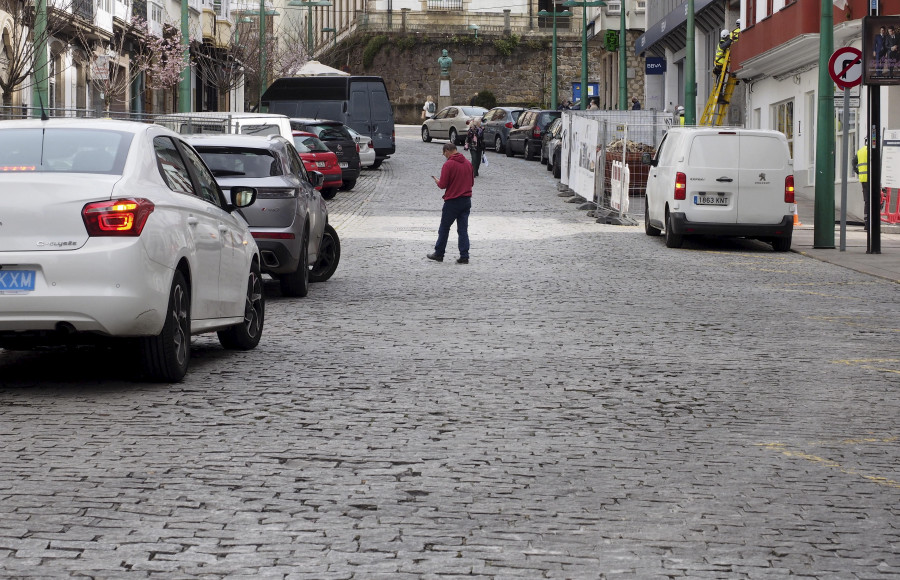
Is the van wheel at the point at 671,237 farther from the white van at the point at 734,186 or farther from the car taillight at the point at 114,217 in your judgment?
the car taillight at the point at 114,217

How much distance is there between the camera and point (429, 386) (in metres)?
8.97

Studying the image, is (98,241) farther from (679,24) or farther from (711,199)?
(679,24)

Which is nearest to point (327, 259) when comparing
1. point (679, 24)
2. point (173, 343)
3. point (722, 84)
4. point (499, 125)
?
point (173, 343)

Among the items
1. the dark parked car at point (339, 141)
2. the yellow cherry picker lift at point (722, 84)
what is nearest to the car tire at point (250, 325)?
the dark parked car at point (339, 141)

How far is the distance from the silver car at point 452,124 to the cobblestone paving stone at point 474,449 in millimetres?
42922

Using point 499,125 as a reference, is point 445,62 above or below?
above

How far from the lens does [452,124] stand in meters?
58.1

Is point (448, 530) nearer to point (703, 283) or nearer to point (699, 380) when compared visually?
point (699, 380)

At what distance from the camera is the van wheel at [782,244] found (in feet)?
→ 72.9

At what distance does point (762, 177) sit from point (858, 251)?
1791 mm

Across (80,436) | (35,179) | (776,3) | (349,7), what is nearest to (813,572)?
(80,436)

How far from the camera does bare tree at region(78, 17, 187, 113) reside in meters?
41.4

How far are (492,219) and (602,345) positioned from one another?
57.2 ft

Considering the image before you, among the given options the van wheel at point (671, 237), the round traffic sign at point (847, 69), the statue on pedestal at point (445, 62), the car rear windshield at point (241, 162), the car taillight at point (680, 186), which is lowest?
the van wheel at point (671, 237)
